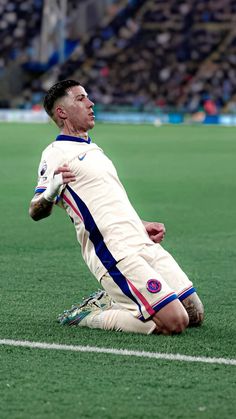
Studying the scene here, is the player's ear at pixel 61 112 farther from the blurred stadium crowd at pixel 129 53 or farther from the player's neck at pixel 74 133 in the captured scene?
the blurred stadium crowd at pixel 129 53

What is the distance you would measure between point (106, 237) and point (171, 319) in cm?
67

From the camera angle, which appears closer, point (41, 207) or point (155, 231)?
point (41, 207)

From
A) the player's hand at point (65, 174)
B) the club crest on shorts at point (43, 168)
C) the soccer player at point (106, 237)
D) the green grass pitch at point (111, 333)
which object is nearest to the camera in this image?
the green grass pitch at point (111, 333)

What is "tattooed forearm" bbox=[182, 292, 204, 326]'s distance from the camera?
643cm

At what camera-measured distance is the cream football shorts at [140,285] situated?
6152 millimetres

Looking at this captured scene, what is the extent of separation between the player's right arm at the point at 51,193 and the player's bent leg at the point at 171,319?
949mm

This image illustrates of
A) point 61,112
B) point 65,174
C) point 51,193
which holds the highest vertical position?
point 61,112

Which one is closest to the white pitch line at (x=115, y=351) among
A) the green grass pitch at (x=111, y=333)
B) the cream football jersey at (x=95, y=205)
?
the green grass pitch at (x=111, y=333)

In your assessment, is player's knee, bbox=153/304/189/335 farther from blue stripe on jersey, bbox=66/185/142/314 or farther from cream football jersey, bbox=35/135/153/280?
cream football jersey, bbox=35/135/153/280

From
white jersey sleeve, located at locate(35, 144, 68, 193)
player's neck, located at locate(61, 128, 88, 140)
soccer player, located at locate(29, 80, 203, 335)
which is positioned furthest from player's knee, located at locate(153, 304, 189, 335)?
player's neck, located at locate(61, 128, 88, 140)

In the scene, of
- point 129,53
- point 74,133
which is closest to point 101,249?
point 74,133

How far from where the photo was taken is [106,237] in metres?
6.33

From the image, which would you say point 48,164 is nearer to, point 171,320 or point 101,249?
point 101,249

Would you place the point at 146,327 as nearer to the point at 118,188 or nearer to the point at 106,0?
the point at 118,188
